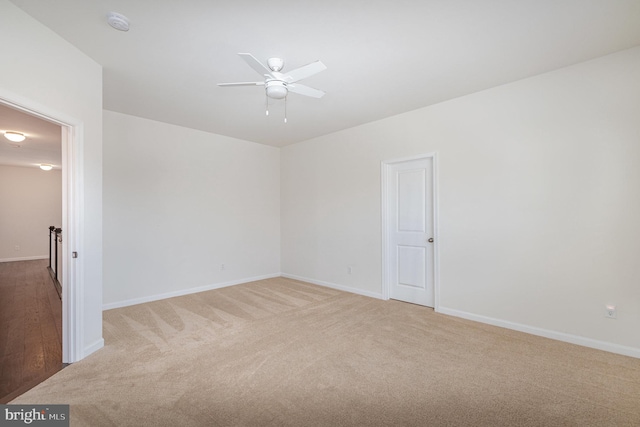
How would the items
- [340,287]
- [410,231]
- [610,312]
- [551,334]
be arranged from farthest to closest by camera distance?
[340,287]
[410,231]
[551,334]
[610,312]

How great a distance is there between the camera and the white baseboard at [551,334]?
2621 mm

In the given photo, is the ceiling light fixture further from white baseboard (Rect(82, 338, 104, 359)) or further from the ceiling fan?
the ceiling fan

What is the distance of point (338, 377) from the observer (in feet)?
7.57

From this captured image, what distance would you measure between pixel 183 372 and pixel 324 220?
3.40m

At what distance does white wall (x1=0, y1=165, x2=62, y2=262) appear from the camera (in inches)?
316

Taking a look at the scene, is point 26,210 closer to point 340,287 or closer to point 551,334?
point 340,287

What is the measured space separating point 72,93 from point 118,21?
0.85 metres

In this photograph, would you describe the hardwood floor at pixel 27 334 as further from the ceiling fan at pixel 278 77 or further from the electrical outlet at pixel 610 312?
the electrical outlet at pixel 610 312

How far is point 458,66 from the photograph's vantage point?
2.85 meters

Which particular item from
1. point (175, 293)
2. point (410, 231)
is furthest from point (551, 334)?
point (175, 293)

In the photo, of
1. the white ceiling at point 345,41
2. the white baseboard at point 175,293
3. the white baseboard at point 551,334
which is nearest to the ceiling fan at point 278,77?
the white ceiling at point 345,41

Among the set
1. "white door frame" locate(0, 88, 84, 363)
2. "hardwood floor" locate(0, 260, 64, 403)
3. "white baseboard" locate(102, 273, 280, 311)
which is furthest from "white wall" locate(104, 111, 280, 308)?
"white door frame" locate(0, 88, 84, 363)

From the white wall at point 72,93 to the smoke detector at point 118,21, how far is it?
59cm

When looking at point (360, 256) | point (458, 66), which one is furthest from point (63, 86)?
point (360, 256)
